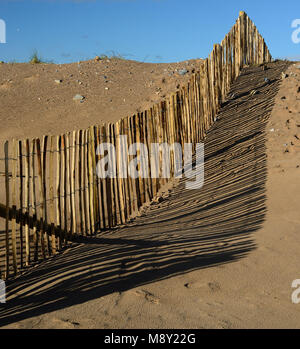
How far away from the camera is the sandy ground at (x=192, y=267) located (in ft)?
12.5

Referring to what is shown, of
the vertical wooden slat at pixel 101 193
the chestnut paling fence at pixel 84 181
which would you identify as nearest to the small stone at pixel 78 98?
the chestnut paling fence at pixel 84 181

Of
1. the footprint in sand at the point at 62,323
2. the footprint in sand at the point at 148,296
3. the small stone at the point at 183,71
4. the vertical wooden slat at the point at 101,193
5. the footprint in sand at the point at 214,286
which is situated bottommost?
the footprint in sand at the point at 62,323

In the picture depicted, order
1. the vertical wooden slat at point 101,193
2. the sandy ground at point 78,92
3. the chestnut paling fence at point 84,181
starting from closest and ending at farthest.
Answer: the chestnut paling fence at point 84,181, the vertical wooden slat at point 101,193, the sandy ground at point 78,92

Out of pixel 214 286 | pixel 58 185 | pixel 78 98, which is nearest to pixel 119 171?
pixel 58 185

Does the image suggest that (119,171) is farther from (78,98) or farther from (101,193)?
(78,98)

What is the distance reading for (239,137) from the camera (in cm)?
930

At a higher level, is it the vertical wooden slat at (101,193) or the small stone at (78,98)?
the small stone at (78,98)

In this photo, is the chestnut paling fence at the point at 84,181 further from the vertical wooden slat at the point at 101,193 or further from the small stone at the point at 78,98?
the small stone at the point at 78,98

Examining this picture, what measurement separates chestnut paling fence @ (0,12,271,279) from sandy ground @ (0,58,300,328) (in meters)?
0.27

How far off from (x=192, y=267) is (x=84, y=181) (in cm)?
195

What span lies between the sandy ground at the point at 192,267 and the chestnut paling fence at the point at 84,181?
27cm

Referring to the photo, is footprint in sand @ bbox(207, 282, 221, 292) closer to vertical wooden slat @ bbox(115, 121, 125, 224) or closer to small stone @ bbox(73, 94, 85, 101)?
vertical wooden slat @ bbox(115, 121, 125, 224)
